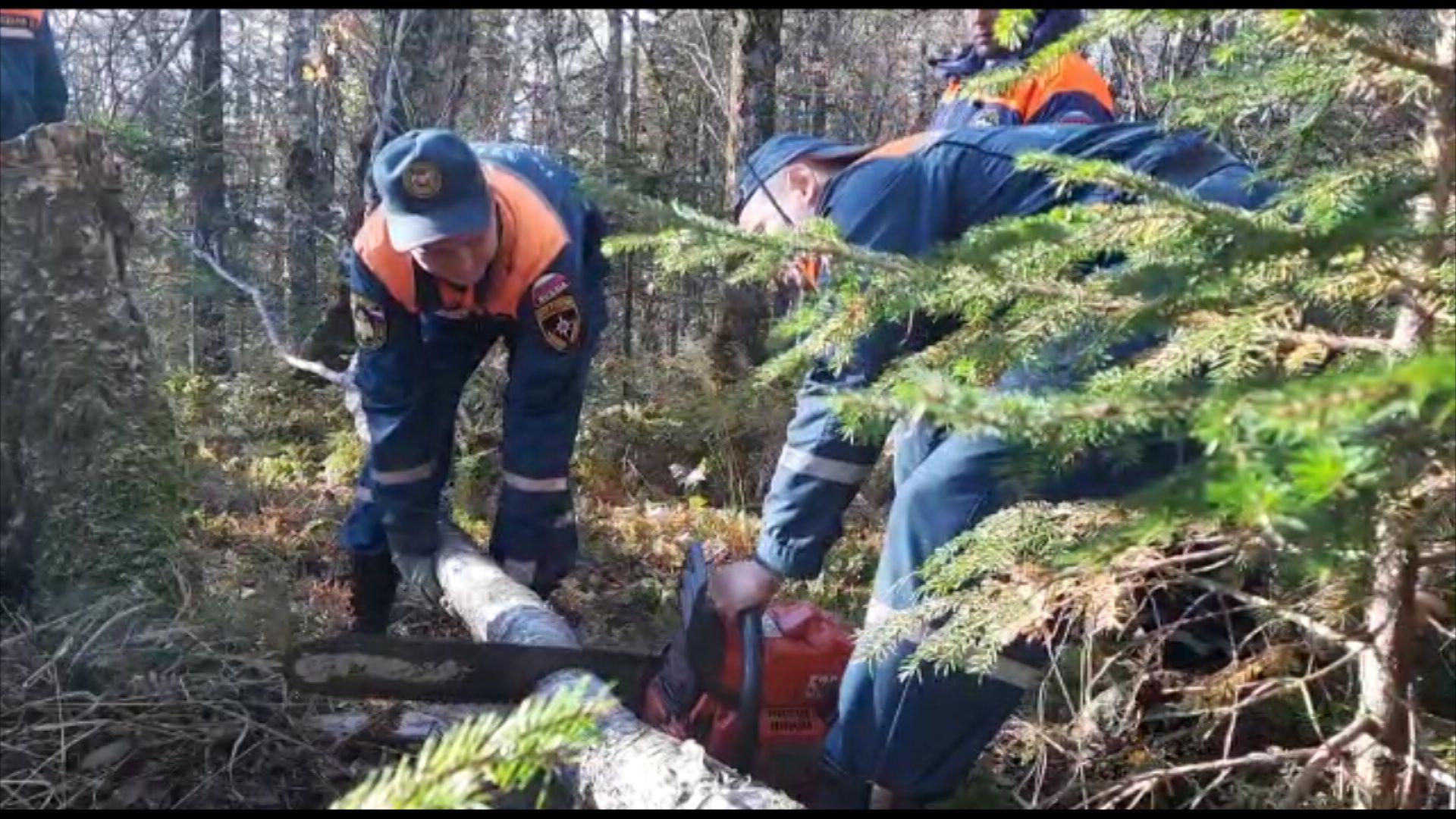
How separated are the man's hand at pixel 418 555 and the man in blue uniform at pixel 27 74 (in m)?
2.18

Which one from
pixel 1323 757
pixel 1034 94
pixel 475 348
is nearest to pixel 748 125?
pixel 1034 94

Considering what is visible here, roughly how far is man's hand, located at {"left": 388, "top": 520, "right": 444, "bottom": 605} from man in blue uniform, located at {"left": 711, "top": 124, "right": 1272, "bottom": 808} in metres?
1.79

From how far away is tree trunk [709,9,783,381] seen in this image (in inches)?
329

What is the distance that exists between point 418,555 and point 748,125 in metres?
4.61

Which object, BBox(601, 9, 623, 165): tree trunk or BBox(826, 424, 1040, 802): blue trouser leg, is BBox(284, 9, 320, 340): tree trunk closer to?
BBox(601, 9, 623, 165): tree trunk

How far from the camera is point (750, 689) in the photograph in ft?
11.6

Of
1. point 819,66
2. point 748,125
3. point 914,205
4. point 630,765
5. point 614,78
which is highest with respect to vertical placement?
point 819,66

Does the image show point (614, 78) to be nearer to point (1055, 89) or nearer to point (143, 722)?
point (1055, 89)

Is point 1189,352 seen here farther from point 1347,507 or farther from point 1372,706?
point 1372,706

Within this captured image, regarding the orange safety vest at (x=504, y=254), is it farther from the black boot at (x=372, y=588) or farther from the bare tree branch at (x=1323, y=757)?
the bare tree branch at (x=1323, y=757)

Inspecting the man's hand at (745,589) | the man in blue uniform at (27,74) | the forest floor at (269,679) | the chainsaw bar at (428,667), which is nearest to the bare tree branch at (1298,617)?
the forest floor at (269,679)

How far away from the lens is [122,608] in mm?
3643

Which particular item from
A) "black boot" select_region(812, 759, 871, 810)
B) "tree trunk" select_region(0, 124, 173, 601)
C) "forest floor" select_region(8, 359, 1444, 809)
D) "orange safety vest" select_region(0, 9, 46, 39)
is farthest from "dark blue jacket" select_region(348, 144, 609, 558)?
"black boot" select_region(812, 759, 871, 810)

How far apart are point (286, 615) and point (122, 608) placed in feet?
2.24
